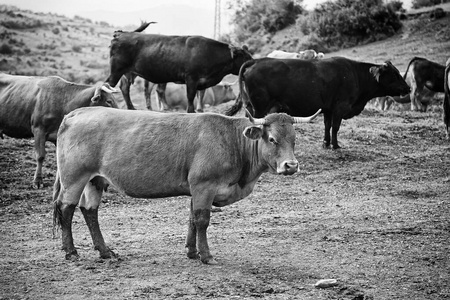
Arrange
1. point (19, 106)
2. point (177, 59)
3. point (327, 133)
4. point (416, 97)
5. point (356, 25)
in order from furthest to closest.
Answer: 1. point (356, 25)
2. point (416, 97)
3. point (177, 59)
4. point (327, 133)
5. point (19, 106)

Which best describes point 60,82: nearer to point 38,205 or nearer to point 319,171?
point 38,205

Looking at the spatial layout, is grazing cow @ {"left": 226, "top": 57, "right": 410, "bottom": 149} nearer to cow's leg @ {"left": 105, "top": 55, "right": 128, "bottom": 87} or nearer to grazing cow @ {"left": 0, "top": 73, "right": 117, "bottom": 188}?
cow's leg @ {"left": 105, "top": 55, "right": 128, "bottom": 87}

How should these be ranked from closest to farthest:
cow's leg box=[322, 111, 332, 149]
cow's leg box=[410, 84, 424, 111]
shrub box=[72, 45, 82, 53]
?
cow's leg box=[322, 111, 332, 149] < cow's leg box=[410, 84, 424, 111] < shrub box=[72, 45, 82, 53]

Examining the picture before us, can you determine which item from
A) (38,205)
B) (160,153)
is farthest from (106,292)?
(38,205)

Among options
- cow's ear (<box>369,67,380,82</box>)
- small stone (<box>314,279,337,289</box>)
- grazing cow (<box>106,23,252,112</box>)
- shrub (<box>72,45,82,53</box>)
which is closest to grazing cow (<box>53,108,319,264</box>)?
small stone (<box>314,279,337,289</box>)

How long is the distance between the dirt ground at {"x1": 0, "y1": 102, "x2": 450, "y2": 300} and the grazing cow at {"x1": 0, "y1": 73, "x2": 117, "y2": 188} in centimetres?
78

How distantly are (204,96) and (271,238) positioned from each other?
1744 cm

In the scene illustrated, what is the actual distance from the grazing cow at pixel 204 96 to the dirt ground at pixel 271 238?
11079mm

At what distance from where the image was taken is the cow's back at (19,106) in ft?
42.3

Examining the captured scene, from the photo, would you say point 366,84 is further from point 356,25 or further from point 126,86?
point 356,25

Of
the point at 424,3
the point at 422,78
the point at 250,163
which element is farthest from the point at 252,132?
the point at 424,3

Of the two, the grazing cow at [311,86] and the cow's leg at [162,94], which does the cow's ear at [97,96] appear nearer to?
the grazing cow at [311,86]

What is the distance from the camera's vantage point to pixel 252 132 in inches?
320

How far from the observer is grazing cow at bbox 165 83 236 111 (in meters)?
25.9
